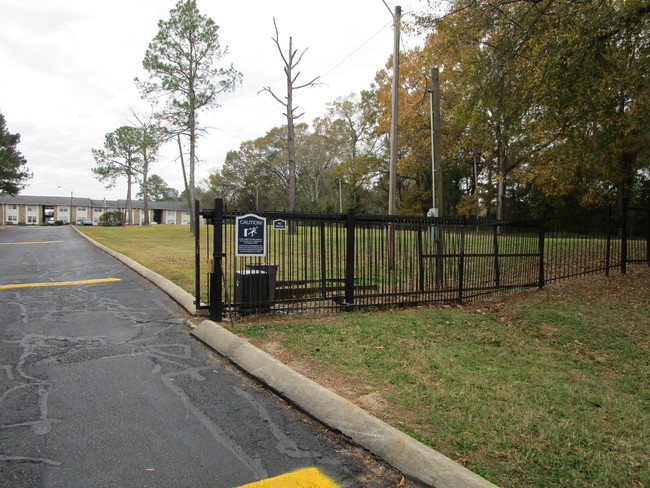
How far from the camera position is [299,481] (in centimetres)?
279

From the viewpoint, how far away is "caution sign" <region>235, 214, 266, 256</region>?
6.63 meters

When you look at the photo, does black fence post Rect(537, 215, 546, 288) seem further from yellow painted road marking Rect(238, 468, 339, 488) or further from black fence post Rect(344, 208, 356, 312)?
yellow painted road marking Rect(238, 468, 339, 488)

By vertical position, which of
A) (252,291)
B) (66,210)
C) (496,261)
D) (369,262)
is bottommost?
(252,291)

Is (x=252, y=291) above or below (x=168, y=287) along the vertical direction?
above

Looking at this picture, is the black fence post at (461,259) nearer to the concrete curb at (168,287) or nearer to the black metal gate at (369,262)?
the black metal gate at (369,262)

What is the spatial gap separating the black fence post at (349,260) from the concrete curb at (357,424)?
2.80 m

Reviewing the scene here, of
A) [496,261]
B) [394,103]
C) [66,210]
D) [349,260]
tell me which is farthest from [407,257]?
[66,210]

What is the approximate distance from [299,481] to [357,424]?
2.50 ft

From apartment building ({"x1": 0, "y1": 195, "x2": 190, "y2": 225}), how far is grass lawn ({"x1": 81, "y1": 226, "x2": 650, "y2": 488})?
3273 inches

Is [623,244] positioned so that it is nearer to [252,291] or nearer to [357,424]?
[252,291]

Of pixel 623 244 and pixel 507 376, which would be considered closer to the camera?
pixel 507 376

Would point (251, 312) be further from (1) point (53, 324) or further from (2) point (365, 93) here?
(2) point (365, 93)

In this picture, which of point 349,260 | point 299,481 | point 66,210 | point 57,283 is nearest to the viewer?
point 299,481

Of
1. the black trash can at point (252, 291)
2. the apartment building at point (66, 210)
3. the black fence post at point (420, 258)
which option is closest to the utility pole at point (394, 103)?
the black fence post at point (420, 258)
